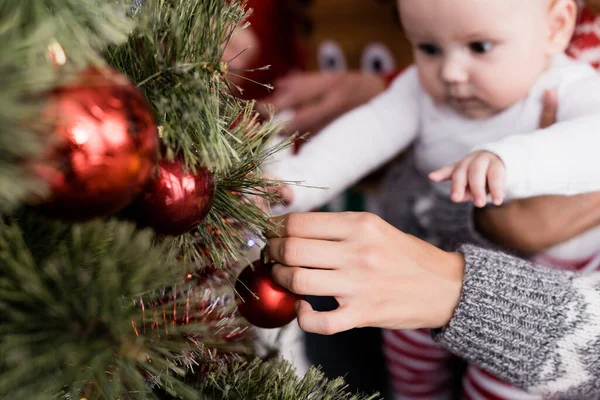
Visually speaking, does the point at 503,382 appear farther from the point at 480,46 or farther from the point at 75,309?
the point at 75,309

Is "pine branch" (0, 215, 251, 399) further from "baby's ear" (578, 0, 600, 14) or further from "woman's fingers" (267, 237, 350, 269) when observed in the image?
"baby's ear" (578, 0, 600, 14)

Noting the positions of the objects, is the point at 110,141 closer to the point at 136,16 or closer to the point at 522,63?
the point at 136,16

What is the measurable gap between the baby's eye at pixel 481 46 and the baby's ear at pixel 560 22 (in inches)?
3.7

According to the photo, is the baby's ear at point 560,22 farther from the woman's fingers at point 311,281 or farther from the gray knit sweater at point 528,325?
the woman's fingers at point 311,281

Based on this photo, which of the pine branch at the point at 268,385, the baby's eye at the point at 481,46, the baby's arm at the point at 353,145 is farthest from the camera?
the baby's arm at the point at 353,145

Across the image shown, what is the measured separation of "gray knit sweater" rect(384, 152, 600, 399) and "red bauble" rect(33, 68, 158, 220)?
32cm

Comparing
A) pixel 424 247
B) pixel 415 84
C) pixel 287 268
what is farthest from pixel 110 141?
pixel 415 84

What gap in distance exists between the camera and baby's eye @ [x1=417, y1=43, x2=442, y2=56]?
611 mm

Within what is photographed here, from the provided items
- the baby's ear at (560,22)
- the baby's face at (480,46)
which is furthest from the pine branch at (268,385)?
the baby's ear at (560,22)

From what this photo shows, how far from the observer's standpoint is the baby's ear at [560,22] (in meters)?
0.60

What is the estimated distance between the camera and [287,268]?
1.30 feet

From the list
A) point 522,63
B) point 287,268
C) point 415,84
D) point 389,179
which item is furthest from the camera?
point 389,179

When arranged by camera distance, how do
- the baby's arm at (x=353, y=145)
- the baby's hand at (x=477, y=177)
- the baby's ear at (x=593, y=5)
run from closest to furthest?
1. the baby's hand at (x=477, y=177)
2. the baby's arm at (x=353, y=145)
3. the baby's ear at (x=593, y=5)

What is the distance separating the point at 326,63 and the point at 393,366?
106 centimetres
